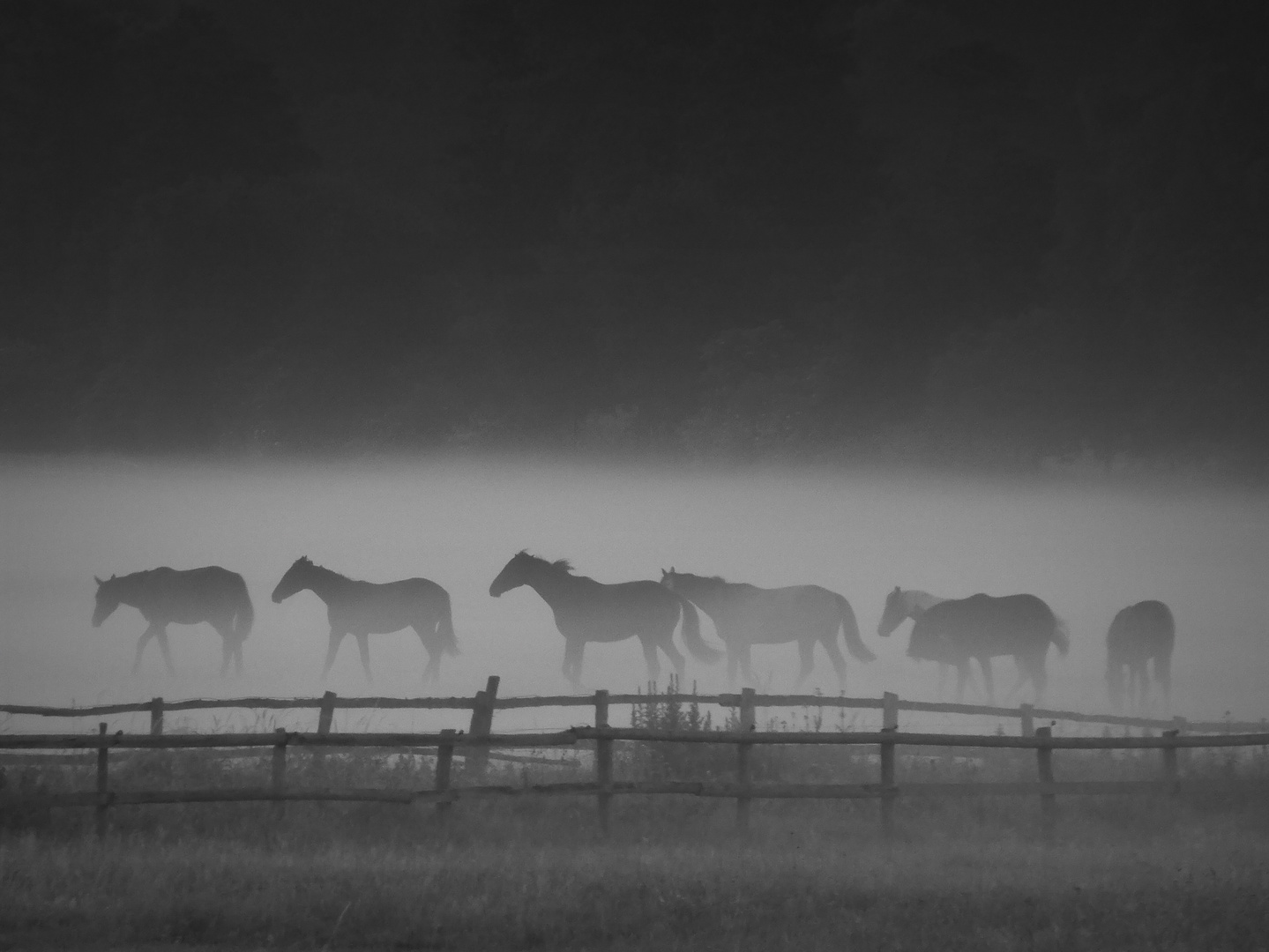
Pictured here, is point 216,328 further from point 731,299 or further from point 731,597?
point 731,597

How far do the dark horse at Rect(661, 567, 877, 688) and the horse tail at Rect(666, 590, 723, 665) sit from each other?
1.14 ft

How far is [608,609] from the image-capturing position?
20.5 m

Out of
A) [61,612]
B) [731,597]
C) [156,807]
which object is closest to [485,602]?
[731,597]

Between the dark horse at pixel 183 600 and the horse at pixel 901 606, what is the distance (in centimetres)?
1192

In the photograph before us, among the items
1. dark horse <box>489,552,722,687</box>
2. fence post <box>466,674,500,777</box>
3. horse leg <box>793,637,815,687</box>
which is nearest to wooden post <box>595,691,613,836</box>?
fence post <box>466,674,500,777</box>

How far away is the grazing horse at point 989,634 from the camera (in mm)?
21031

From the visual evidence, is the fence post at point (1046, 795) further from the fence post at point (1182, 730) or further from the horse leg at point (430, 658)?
the horse leg at point (430, 658)

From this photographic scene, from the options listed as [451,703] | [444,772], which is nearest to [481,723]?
[451,703]

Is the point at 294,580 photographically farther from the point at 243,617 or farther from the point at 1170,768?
the point at 1170,768

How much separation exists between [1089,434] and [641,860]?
705 inches

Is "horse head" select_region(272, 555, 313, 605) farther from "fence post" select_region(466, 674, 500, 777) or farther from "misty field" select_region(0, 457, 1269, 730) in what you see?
"fence post" select_region(466, 674, 500, 777)

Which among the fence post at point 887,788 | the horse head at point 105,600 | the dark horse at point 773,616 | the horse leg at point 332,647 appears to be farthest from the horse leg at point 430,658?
the fence post at point 887,788

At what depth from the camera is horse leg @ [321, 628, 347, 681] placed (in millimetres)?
19858

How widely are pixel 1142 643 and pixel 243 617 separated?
1604cm
